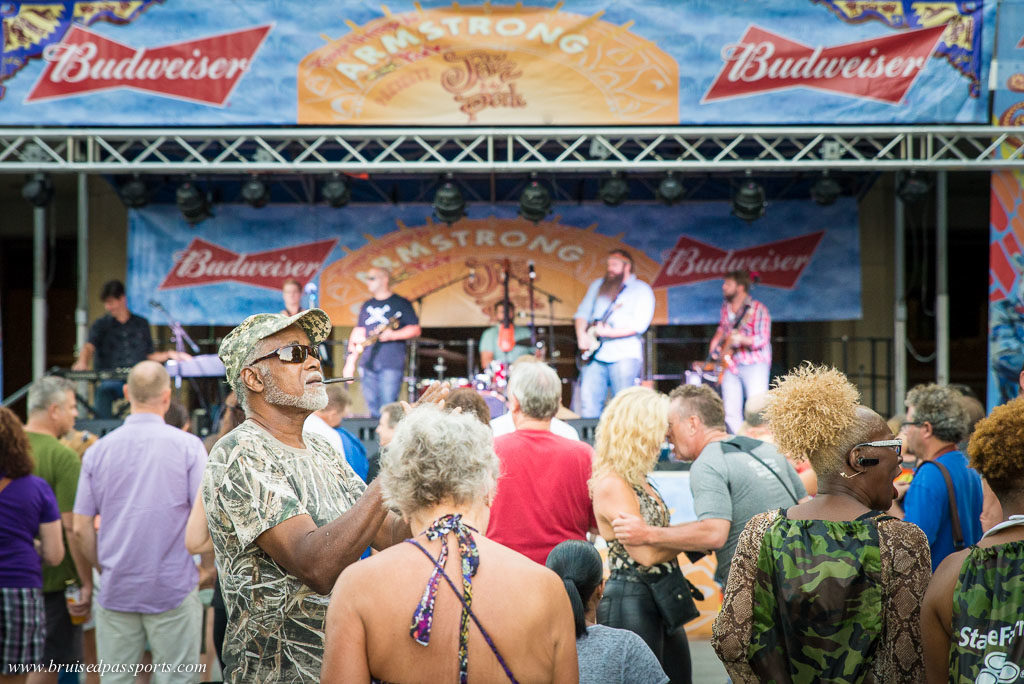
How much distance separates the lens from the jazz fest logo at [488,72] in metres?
8.33

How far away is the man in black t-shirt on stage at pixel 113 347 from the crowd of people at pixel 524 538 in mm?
5456

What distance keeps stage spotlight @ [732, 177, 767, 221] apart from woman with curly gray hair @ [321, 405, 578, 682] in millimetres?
8120

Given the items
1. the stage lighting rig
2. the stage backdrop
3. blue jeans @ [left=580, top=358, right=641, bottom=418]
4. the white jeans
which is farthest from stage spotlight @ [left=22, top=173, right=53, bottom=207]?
the stage lighting rig

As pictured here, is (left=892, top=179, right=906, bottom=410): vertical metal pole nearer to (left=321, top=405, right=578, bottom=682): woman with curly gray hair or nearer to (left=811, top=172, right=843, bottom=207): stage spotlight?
(left=811, top=172, right=843, bottom=207): stage spotlight

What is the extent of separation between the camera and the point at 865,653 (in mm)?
2562

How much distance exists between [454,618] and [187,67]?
7341mm

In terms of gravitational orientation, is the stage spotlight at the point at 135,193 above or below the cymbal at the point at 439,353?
above

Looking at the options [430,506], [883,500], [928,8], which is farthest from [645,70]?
[430,506]

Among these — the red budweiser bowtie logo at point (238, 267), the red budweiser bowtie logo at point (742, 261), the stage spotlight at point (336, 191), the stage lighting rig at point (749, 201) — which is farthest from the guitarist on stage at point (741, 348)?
the red budweiser bowtie logo at point (238, 267)

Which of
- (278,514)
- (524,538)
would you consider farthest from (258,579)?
(524,538)

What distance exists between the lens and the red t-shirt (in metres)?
3.79

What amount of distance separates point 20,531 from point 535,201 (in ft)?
20.6

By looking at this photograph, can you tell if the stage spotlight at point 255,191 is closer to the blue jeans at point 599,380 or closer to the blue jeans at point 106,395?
the blue jeans at point 106,395

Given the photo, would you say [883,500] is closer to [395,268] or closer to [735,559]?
[735,559]
